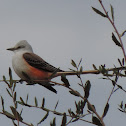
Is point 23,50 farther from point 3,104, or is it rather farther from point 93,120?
point 93,120

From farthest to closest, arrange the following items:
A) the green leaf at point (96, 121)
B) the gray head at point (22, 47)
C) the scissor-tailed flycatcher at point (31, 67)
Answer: the gray head at point (22, 47), the scissor-tailed flycatcher at point (31, 67), the green leaf at point (96, 121)

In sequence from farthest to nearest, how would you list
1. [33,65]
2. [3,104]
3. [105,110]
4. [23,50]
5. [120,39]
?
[23,50], [33,65], [3,104], [105,110], [120,39]

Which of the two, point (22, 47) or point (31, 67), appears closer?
point (31, 67)

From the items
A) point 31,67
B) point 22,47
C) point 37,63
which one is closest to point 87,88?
point 31,67

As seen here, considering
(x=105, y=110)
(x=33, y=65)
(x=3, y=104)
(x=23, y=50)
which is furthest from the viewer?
(x=23, y=50)

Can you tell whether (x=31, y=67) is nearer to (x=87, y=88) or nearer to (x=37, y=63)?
(x=37, y=63)

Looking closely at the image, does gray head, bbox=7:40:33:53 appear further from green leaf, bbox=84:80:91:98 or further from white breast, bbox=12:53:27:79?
green leaf, bbox=84:80:91:98

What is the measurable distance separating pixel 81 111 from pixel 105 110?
0.24 metres

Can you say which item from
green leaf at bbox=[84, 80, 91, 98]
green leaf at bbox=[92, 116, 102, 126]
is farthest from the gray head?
green leaf at bbox=[92, 116, 102, 126]

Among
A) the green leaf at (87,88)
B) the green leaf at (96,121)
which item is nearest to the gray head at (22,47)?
the green leaf at (87,88)

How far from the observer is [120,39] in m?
2.62

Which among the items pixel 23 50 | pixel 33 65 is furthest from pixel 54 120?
pixel 23 50

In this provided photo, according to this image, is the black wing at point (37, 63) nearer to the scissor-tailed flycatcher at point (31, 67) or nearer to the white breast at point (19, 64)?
the scissor-tailed flycatcher at point (31, 67)

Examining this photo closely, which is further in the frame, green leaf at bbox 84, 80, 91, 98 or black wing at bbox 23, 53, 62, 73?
black wing at bbox 23, 53, 62, 73
